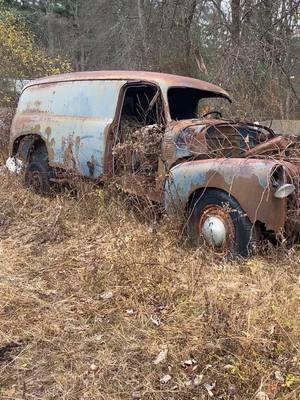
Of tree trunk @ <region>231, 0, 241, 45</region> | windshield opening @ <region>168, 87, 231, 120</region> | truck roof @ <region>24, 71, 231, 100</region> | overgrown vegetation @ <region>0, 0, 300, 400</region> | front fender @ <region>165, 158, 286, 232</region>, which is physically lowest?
overgrown vegetation @ <region>0, 0, 300, 400</region>

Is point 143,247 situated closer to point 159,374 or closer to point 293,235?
point 293,235

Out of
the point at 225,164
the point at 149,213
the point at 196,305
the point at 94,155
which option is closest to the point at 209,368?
the point at 196,305

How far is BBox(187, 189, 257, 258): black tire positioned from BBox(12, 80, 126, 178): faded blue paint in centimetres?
185

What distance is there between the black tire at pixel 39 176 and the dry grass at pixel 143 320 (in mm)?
1938

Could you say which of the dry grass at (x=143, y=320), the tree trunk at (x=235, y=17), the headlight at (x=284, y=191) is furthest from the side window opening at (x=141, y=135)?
the tree trunk at (x=235, y=17)

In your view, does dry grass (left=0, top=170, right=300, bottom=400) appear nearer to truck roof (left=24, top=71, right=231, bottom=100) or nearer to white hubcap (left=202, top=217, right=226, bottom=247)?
white hubcap (left=202, top=217, right=226, bottom=247)

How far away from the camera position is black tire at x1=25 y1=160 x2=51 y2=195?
7316mm

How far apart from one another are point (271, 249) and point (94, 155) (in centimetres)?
277

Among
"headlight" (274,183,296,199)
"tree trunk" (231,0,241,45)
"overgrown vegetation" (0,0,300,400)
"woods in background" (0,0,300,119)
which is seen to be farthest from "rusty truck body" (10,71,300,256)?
"tree trunk" (231,0,241,45)

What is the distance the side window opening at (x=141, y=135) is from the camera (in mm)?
5707

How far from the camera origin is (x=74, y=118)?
22.4ft

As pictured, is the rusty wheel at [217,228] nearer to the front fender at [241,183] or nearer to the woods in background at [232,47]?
the front fender at [241,183]

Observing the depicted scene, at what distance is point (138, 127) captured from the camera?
633 centimetres

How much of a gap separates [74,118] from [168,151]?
1860 mm
